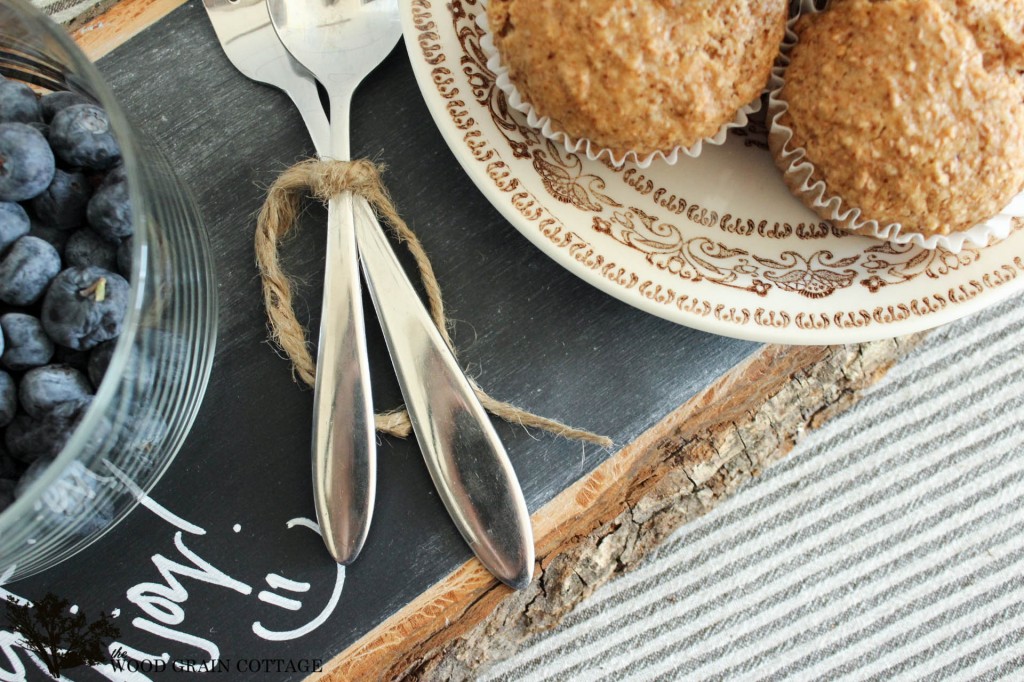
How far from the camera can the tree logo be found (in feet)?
3.90

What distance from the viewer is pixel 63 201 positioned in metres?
1.08

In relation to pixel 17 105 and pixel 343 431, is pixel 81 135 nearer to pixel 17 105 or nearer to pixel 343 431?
pixel 17 105

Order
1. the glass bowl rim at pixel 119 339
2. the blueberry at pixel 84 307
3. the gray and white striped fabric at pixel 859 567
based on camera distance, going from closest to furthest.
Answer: the glass bowl rim at pixel 119 339 < the blueberry at pixel 84 307 < the gray and white striped fabric at pixel 859 567

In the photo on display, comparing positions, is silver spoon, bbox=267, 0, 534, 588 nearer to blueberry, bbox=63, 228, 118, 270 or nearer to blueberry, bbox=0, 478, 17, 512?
blueberry, bbox=63, 228, 118, 270

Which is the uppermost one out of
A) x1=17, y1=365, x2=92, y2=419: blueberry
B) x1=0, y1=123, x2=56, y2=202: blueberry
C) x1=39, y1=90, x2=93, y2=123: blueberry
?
x1=39, y1=90, x2=93, y2=123: blueberry

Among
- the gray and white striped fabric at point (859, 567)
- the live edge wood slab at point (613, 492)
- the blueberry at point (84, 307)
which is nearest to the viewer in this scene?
the blueberry at point (84, 307)

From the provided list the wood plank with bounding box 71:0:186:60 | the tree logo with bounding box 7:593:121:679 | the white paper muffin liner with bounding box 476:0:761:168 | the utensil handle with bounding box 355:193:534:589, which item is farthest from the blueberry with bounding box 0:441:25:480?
the white paper muffin liner with bounding box 476:0:761:168

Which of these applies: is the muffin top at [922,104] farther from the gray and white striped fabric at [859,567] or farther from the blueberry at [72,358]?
the blueberry at [72,358]

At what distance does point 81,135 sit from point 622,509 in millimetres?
939

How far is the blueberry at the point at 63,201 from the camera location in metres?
1.07

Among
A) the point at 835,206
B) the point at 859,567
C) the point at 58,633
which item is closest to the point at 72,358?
the point at 58,633

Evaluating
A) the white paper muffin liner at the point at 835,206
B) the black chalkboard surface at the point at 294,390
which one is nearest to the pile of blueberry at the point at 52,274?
the black chalkboard surface at the point at 294,390

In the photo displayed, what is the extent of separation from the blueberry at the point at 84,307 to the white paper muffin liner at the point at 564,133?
1.91 feet

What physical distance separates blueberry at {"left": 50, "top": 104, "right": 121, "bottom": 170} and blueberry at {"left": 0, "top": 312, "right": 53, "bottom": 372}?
0.22 m
